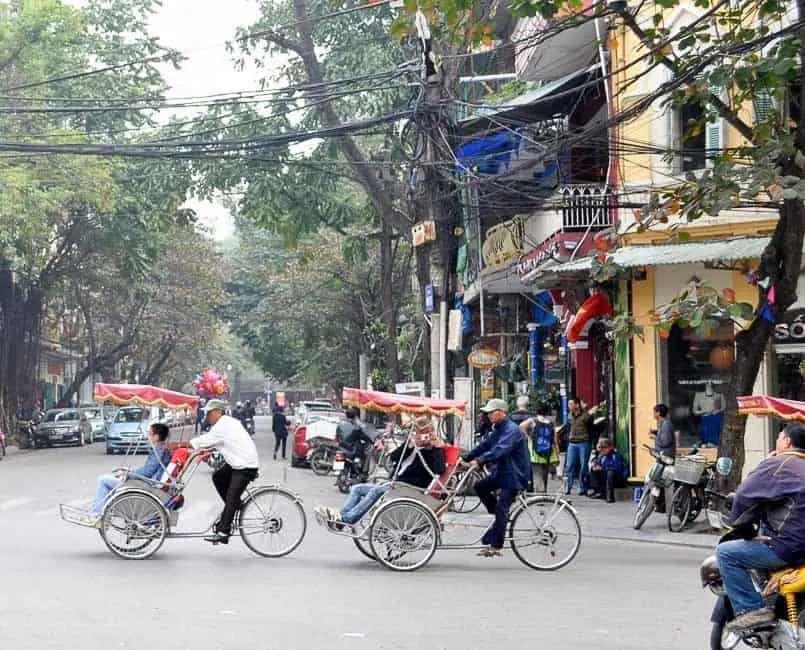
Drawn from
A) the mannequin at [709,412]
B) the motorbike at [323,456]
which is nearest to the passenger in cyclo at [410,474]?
the mannequin at [709,412]

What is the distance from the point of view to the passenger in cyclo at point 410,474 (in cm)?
1231

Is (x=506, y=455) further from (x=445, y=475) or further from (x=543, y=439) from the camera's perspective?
(x=543, y=439)

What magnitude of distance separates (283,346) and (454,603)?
55455mm

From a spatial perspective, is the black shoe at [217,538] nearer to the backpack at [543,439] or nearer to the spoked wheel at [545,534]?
the spoked wheel at [545,534]

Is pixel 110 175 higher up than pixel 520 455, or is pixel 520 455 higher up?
pixel 110 175

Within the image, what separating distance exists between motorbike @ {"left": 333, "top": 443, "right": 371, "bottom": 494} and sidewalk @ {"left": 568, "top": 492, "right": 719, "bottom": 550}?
556 centimetres

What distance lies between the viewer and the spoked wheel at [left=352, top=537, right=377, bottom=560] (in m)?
12.3

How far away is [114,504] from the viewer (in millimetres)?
12438

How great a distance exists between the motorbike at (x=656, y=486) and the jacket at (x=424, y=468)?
427cm

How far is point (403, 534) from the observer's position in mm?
11984

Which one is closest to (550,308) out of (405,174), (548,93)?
(405,174)

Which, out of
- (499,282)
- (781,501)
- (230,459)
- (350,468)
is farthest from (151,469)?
(499,282)

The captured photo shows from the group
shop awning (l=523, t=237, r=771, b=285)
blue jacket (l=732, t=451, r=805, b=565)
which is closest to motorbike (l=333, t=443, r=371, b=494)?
shop awning (l=523, t=237, r=771, b=285)

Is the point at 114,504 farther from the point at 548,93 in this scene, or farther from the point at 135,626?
the point at 548,93
